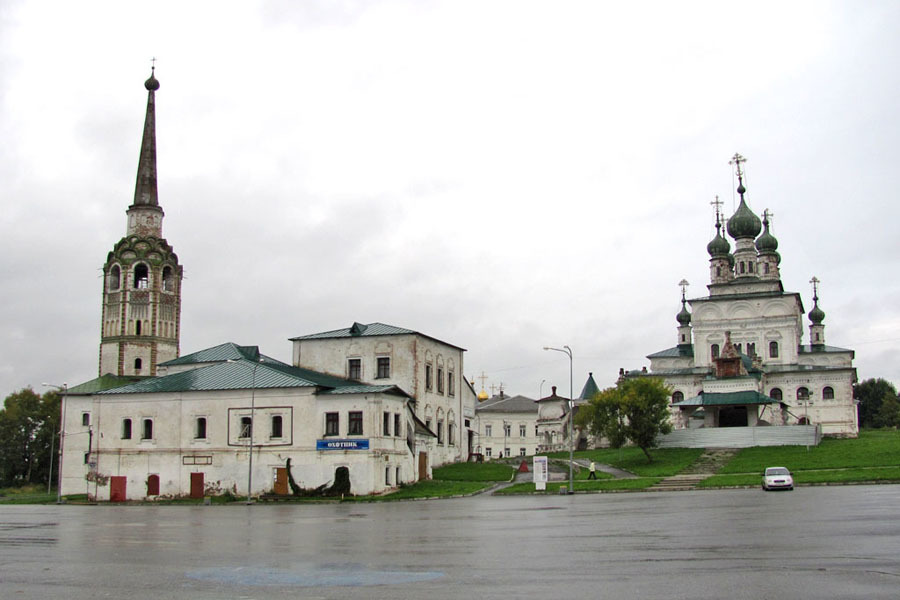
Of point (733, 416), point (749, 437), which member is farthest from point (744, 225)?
point (749, 437)

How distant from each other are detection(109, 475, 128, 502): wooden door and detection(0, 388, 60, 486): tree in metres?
38.9

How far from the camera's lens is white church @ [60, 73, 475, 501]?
49375 mm

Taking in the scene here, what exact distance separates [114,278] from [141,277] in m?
2.05

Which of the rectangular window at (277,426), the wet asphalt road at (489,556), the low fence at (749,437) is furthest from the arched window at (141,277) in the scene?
the wet asphalt road at (489,556)

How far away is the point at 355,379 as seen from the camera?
201 ft

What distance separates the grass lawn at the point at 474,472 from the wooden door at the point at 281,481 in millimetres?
10195

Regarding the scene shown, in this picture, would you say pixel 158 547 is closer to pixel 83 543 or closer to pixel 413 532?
pixel 83 543

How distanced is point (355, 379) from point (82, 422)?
67.9 feet

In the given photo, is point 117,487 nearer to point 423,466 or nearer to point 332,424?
point 332,424

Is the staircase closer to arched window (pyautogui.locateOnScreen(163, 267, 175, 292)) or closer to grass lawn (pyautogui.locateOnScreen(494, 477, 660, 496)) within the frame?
grass lawn (pyautogui.locateOnScreen(494, 477, 660, 496))

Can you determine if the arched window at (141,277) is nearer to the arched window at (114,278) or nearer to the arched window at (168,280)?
the arched window at (114,278)

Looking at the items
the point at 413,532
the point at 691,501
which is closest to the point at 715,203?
the point at 691,501

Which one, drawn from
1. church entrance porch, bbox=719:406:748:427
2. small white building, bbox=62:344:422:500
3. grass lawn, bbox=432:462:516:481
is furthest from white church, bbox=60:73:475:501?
church entrance porch, bbox=719:406:748:427

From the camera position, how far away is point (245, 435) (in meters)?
51.2
